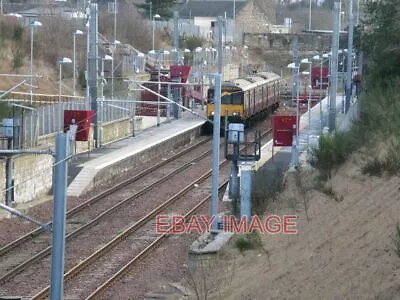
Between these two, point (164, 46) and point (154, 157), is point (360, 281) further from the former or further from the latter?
point (164, 46)

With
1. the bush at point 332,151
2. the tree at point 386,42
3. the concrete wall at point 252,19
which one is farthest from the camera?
the concrete wall at point 252,19

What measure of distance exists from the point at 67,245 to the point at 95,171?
873cm

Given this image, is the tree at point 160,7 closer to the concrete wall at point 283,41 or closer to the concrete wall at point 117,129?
the concrete wall at point 283,41

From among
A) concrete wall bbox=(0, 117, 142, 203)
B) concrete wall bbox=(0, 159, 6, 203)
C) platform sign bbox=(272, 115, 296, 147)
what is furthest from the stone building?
concrete wall bbox=(0, 159, 6, 203)

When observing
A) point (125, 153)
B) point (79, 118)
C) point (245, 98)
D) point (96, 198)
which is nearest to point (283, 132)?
point (96, 198)

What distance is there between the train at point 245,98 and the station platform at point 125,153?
5.36 feet

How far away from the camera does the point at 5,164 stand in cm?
2628

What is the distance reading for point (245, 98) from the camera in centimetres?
4684

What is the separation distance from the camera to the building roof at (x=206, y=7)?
4085 inches

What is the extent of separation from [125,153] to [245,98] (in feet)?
42.1

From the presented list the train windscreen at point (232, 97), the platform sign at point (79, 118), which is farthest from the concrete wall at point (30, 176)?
the train windscreen at point (232, 97)

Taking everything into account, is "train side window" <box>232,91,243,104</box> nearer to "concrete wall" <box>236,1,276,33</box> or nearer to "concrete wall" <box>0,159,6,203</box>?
"concrete wall" <box>0,159,6,203</box>

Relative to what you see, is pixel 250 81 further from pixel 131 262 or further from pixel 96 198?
pixel 131 262

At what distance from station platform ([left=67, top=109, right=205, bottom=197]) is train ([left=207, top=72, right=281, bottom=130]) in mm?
1635
